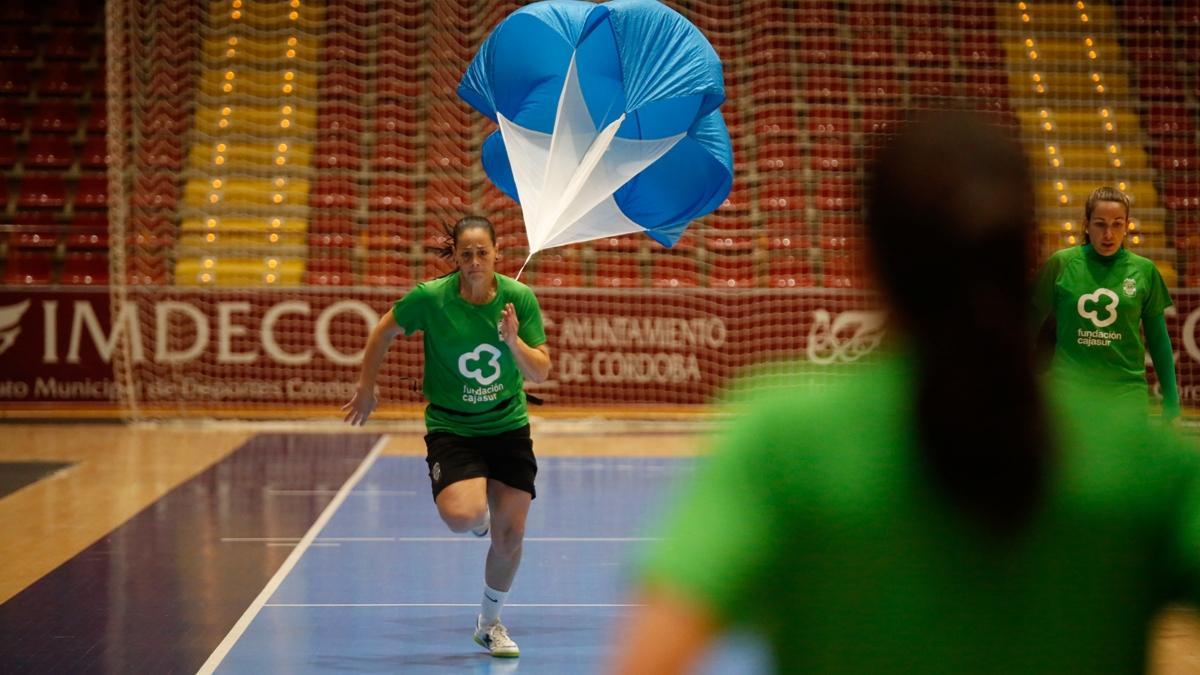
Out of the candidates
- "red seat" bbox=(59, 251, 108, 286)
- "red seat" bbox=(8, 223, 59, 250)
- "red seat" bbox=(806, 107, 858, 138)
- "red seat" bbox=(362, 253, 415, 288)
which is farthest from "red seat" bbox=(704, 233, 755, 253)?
"red seat" bbox=(8, 223, 59, 250)

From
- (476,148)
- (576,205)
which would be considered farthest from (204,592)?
(476,148)

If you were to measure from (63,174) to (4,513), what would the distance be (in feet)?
26.6

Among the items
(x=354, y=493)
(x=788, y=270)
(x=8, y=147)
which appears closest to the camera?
(x=354, y=493)

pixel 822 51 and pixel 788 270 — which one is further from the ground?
pixel 822 51

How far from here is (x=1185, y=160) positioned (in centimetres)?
1645

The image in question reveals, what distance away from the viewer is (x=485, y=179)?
15.5m

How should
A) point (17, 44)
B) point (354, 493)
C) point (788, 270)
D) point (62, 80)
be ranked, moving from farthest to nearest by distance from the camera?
point (17, 44), point (62, 80), point (788, 270), point (354, 493)

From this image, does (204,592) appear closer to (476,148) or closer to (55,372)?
(55,372)

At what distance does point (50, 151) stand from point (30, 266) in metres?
1.83

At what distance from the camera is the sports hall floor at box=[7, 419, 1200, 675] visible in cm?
640

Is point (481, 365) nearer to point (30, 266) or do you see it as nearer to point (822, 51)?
point (822, 51)

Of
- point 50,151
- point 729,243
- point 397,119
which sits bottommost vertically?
point 729,243

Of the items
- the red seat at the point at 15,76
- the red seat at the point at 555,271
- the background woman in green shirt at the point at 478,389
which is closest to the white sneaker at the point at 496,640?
the background woman in green shirt at the point at 478,389

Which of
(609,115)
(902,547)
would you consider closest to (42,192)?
(609,115)
